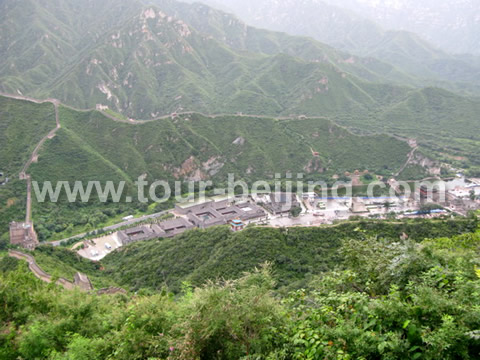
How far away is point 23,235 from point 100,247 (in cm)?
1079

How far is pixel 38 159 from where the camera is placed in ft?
210

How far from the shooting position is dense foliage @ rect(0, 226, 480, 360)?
6668 millimetres

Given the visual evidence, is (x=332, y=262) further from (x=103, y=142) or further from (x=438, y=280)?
(x=103, y=142)

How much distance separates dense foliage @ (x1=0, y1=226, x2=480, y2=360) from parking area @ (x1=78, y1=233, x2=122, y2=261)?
36200 millimetres

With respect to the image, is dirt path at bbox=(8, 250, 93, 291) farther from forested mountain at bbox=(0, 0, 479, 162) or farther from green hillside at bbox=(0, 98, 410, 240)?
forested mountain at bbox=(0, 0, 479, 162)

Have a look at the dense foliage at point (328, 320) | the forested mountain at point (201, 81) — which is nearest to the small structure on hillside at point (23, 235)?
the dense foliage at point (328, 320)

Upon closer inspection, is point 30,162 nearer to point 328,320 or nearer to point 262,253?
point 262,253

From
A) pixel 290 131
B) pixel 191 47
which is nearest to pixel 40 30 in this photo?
pixel 191 47

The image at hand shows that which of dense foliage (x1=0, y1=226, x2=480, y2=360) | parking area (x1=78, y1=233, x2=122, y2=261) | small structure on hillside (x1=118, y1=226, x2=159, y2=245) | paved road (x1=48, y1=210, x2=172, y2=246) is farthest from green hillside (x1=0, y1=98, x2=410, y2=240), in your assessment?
dense foliage (x1=0, y1=226, x2=480, y2=360)

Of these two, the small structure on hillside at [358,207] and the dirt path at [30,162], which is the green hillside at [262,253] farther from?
the small structure on hillside at [358,207]

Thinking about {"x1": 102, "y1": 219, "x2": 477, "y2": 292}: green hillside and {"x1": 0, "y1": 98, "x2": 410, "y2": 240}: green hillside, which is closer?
{"x1": 102, "y1": 219, "x2": 477, "y2": 292}: green hillside

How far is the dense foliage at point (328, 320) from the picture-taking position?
667 cm

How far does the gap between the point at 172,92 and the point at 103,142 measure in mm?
65693

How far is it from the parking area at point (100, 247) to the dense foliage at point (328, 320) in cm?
3620
